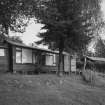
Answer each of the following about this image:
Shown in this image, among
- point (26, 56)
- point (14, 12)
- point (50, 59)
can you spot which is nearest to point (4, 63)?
point (26, 56)

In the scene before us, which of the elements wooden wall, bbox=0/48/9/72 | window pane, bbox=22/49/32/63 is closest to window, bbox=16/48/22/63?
window pane, bbox=22/49/32/63

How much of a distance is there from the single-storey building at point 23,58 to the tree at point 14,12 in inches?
274

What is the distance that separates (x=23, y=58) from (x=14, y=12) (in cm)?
1139

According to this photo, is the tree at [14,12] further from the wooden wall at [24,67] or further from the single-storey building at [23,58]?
the wooden wall at [24,67]

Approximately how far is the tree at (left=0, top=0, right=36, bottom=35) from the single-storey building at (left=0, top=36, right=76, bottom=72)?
6.96m

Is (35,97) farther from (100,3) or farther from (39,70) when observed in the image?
(100,3)

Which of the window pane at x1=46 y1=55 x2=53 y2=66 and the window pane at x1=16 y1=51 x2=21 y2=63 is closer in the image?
the window pane at x1=16 y1=51 x2=21 y2=63

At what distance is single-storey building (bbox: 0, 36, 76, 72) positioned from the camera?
17812 millimetres

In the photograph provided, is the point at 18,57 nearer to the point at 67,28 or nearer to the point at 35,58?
the point at 35,58

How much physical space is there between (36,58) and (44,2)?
1298cm

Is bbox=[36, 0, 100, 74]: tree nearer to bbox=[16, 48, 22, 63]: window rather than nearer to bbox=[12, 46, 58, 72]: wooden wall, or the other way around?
bbox=[16, 48, 22, 63]: window

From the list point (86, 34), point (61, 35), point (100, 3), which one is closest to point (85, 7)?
point (100, 3)

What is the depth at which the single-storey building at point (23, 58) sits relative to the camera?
17812 millimetres

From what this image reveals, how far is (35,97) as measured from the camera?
8.84 meters
